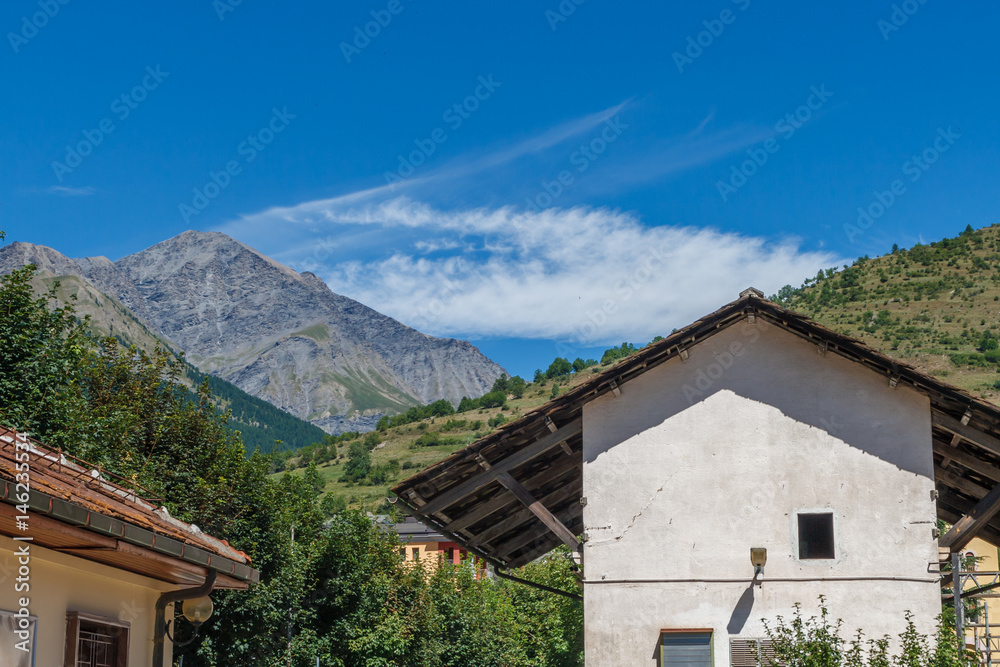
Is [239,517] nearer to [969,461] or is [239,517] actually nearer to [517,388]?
[969,461]

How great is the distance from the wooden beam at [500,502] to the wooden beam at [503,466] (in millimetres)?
1224

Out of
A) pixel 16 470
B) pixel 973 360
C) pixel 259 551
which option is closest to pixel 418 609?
pixel 259 551

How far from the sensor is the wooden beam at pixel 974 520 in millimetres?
12875

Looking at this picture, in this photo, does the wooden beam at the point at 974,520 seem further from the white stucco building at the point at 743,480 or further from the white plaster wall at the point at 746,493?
the white plaster wall at the point at 746,493

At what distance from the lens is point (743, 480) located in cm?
1377

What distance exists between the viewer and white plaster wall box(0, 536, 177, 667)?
7.80m

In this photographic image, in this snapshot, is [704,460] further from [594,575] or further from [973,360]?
[973,360]

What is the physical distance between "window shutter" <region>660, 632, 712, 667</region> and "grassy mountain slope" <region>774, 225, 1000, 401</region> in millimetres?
75417

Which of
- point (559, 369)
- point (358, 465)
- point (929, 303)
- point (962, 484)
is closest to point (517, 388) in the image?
point (559, 369)

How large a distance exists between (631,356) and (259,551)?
14.2 metres

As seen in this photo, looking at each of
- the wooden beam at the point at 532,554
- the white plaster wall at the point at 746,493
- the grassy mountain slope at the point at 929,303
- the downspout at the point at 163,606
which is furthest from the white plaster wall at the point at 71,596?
the grassy mountain slope at the point at 929,303

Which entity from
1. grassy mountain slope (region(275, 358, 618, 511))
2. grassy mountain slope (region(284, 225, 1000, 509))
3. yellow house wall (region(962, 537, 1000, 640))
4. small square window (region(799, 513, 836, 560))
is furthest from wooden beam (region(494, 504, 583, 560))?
grassy mountain slope (region(275, 358, 618, 511))

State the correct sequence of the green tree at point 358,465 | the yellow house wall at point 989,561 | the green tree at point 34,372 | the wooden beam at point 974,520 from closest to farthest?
the wooden beam at point 974,520 → the green tree at point 34,372 → the yellow house wall at point 989,561 → the green tree at point 358,465

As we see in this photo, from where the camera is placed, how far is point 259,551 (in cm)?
2459
